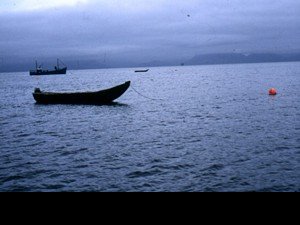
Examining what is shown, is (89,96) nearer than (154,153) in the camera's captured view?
No

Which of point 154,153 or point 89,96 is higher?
point 89,96

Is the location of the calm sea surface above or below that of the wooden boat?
below

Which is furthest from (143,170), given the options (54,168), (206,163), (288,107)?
(288,107)

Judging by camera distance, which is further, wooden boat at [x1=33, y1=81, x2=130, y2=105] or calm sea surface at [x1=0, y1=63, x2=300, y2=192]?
wooden boat at [x1=33, y1=81, x2=130, y2=105]

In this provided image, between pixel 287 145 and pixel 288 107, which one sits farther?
pixel 288 107

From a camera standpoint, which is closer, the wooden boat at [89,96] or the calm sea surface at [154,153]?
the calm sea surface at [154,153]

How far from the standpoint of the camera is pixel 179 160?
1416 centimetres

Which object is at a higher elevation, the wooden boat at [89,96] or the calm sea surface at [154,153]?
the wooden boat at [89,96]
